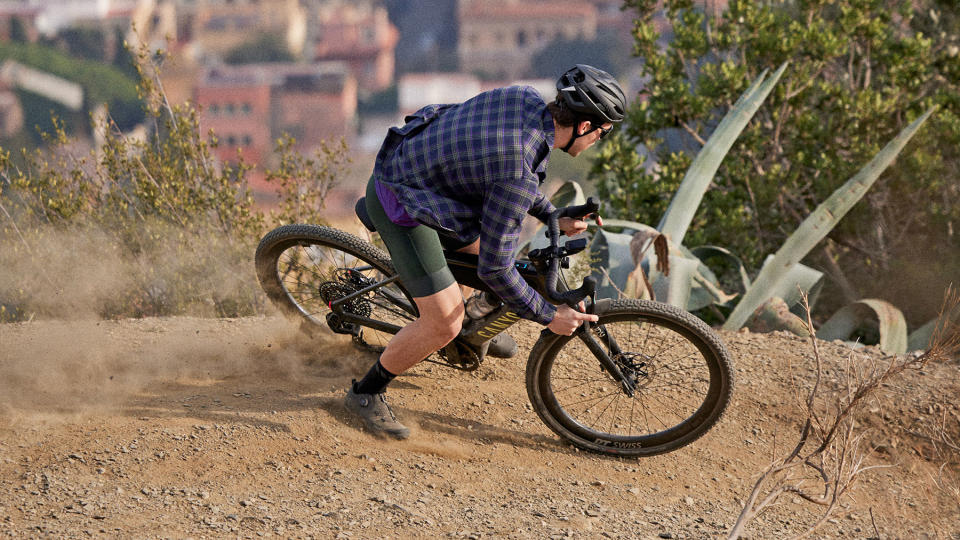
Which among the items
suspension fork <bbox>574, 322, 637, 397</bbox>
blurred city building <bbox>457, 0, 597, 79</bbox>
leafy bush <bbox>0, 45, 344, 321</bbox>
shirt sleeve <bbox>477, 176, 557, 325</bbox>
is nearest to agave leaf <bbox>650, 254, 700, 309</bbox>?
suspension fork <bbox>574, 322, 637, 397</bbox>

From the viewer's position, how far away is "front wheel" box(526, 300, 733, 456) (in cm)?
412

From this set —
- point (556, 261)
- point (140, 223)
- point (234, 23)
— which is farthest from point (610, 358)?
point (234, 23)

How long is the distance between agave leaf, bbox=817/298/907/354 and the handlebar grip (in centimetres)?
296

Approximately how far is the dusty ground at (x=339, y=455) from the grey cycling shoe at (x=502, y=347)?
0.20m

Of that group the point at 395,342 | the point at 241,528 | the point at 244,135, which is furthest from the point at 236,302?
the point at 244,135

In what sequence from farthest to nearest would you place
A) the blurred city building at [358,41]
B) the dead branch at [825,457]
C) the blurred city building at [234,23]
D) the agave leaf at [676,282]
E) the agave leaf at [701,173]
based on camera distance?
the blurred city building at [234,23]
the blurred city building at [358,41]
the agave leaf at [701,173]
the agave leaf at [676,282]
the dead branch at [825,457]

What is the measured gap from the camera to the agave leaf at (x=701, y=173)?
21.8 feet

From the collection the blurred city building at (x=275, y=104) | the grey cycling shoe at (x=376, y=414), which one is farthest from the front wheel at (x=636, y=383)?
the blurred city building at (x=275, y=104)

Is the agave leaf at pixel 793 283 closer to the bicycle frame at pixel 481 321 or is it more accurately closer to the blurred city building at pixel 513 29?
the bicycle frame at pixel 481 321

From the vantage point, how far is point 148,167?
729 cm

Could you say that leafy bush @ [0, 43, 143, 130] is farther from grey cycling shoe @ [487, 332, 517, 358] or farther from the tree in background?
grey cycling shoe @ [487, 332, 517, 358]

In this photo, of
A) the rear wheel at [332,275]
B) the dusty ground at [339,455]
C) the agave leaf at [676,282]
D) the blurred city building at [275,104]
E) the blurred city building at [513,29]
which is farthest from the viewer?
the blurred city building at [513,29]

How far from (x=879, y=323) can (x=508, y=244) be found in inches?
154

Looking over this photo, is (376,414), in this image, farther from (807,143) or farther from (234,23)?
(234,23)
